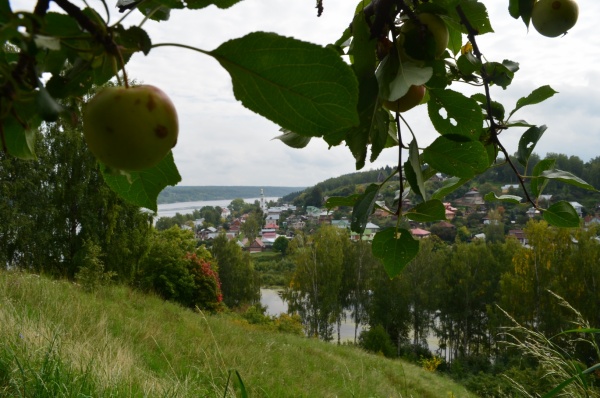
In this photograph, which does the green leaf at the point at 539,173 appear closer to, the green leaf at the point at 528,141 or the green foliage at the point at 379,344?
the green leaf at the point at 528,141

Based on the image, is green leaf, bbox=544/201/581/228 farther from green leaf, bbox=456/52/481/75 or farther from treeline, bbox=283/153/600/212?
treeline, bbox=283/153/600/212

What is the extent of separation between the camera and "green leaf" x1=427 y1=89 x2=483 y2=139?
1.67 ft

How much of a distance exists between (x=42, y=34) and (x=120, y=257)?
1257cm

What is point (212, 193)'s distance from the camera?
155ft

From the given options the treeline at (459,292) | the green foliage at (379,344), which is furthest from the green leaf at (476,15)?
the green foliage at (379,344)

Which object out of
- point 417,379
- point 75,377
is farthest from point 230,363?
point 417,379

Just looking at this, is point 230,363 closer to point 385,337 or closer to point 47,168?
point 47,168

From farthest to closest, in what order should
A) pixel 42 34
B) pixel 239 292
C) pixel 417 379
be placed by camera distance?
pixel 239 292 → pixel 417 379 → pixel 42 34

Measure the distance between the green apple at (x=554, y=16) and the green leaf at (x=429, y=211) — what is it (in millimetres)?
252

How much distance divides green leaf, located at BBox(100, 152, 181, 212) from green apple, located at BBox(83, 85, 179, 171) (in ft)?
0.40

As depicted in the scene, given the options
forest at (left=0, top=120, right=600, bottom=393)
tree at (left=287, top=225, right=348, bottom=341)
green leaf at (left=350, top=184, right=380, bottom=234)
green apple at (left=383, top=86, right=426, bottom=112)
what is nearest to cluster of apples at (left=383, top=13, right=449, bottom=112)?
green apple at (left=383, top=86, right=426, bottom=112)

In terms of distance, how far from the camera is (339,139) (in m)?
0.49

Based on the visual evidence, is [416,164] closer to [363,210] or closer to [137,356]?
[363,210]

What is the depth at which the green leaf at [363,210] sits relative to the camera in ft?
1.69
